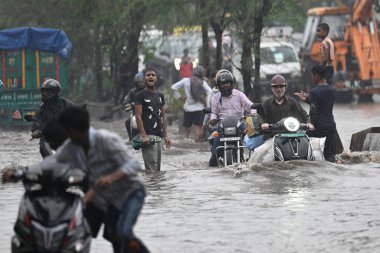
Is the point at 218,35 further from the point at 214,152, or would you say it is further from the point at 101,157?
the point at 101,157

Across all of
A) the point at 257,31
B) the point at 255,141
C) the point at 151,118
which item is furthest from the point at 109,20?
the point at 255,141

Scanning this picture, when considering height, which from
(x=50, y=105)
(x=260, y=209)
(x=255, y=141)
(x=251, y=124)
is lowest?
(x=260, y=209)

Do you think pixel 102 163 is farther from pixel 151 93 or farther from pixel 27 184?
pixel 151 93

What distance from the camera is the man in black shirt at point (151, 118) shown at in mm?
16438

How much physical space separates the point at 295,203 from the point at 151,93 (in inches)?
149

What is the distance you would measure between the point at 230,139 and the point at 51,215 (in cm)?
918

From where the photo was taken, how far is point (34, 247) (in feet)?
26.2

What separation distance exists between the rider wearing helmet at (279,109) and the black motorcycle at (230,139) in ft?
2.71

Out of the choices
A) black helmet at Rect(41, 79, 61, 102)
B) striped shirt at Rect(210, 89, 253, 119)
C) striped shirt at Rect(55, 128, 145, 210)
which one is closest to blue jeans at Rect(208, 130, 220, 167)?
striped shirt at Rect(210, 89, 253, 119)

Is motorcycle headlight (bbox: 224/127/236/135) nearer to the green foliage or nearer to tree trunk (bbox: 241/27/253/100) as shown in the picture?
the green foliage

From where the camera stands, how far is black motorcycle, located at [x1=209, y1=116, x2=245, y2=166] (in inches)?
670

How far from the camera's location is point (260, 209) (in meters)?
13.1

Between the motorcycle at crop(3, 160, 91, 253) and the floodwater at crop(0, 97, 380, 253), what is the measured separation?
279 centimetres

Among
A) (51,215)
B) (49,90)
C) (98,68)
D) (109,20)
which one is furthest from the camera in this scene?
(98,68)
